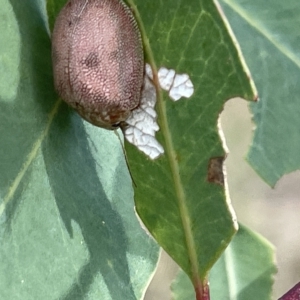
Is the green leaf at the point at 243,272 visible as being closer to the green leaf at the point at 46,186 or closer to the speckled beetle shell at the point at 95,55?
the green leaf at the point at 46,186

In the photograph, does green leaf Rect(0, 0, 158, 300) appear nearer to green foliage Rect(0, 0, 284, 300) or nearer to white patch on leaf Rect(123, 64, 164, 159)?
green foliage Rect(0, 0, 284, 300)

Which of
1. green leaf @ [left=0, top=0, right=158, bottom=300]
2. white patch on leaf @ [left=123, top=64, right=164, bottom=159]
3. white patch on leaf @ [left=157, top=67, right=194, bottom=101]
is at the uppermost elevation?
white patch on leaf @ [left=157, top=67, right=194, bottom=101]

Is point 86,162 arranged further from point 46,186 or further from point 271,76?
point 271,76

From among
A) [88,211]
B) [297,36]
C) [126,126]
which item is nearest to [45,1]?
[126,126]

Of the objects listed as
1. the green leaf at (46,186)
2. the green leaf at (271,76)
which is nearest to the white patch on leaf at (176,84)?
the green leaf at (46,186)

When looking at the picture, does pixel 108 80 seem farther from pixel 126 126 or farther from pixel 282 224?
pixel 282 224

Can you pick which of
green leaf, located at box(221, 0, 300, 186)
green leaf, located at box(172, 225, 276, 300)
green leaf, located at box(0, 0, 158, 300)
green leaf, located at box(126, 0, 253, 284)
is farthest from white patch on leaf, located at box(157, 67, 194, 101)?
green leaf, located at box(172, 225, 276, 300)
